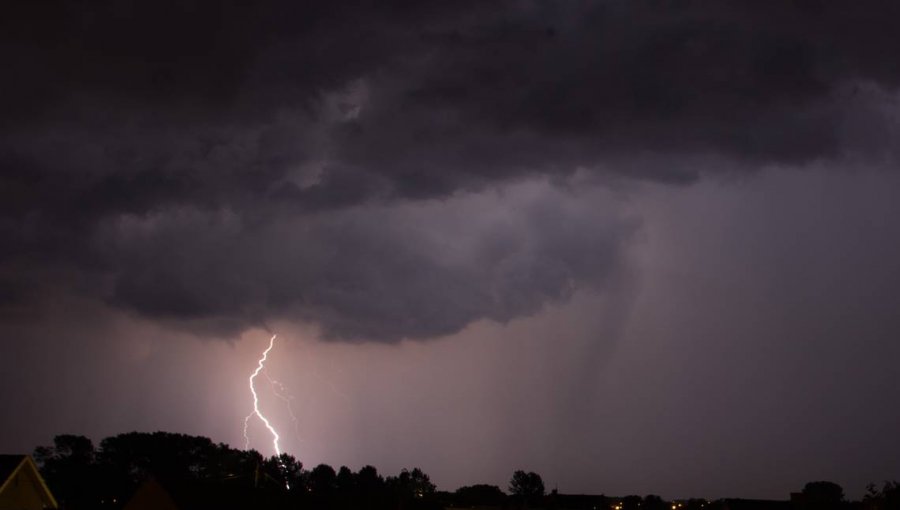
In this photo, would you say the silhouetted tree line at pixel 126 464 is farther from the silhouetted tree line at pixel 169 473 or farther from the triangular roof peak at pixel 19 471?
the triangular roof peak at pixel 19 471

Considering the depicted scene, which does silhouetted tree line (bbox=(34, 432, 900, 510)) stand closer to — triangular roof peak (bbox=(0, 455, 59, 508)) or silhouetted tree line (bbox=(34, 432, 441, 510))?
silhouetted tree line (bbox=(34, 432, 441, 510))

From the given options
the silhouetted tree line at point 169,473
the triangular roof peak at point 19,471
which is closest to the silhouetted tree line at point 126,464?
the silhouetted tree line at point 169,473

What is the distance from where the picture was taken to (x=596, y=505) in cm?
13612

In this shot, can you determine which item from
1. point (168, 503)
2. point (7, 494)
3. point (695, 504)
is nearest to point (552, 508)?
point (695, 504)

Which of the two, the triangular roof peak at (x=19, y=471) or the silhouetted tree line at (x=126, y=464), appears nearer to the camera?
the triangular roof peak at (x=19, y=471)

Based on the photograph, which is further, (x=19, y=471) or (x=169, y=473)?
(x=169, y=473)

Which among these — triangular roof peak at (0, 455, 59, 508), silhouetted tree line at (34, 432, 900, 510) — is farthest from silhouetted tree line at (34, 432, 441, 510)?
triangular roof peak at (0, 455, 59, 508)

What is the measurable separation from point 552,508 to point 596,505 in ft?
92.0

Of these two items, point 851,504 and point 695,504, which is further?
point 695,504

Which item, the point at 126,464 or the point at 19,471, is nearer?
the point at 19,471

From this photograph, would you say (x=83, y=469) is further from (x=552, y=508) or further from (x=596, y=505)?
(x=596, y=505)

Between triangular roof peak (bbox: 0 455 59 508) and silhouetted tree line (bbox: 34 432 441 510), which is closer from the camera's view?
triangular roof peak (bbox: 0 455 59 508)

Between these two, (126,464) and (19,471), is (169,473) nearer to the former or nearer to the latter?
(126,464)

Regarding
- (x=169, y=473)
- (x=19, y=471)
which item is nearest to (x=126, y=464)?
(x=169, y=473)
